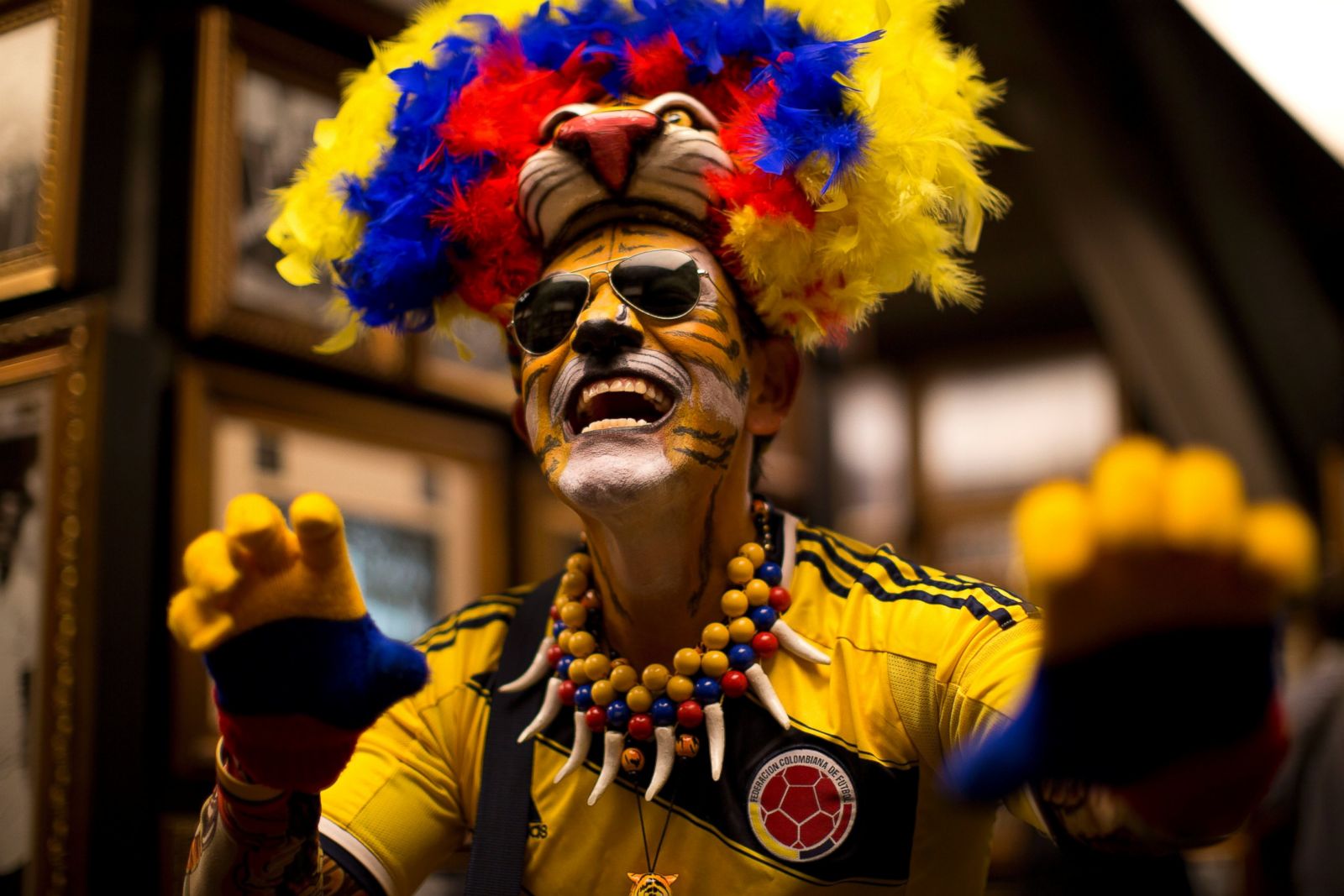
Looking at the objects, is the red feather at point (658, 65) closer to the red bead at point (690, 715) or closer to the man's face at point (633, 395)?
the man's face at point (633, 395)

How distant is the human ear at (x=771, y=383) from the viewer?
211 cm

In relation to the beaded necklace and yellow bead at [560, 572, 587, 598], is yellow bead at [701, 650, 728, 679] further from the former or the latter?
yellow bead at [560, 572, 587, 598]

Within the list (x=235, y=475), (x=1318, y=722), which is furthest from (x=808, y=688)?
(x=1318, y=722)

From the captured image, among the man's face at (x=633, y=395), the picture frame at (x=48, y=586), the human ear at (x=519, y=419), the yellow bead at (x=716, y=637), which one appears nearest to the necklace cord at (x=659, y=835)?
the yellow bead at (x=716, y=637)

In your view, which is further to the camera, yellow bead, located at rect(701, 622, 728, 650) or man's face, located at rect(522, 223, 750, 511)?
yellow bead, located at rect(701, 622, 728, 650)

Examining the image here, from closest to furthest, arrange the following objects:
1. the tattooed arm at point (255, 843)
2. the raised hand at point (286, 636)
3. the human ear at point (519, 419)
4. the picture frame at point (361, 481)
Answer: the raised hand at point (286, 636) < the tattooed arm at point (255, 843) < the human ear at point (519, 419) < the picture frame at point (361, 481)

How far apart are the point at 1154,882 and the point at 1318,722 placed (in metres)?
0.77

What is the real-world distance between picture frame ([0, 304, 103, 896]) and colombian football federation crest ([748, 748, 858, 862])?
1337mm

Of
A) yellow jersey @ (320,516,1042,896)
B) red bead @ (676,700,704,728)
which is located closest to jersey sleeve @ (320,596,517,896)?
yellow jersey @ (320,516,1042,896)

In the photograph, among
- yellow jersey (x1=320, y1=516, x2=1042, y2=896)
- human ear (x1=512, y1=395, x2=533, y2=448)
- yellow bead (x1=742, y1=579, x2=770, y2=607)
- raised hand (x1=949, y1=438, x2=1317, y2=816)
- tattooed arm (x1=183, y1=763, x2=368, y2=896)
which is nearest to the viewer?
raised hand (x1=949, y1=438, x2=1317, y2=816)

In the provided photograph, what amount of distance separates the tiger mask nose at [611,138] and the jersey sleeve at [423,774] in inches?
32.9

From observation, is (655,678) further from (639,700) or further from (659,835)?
(659,835)

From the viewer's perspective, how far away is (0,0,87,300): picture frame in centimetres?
244

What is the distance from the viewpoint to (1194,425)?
4965 millimetres
